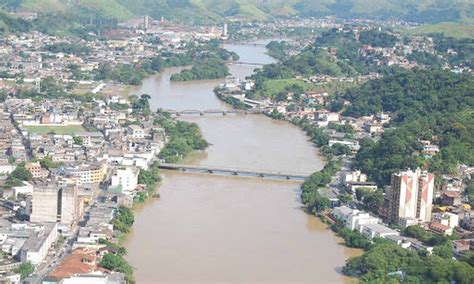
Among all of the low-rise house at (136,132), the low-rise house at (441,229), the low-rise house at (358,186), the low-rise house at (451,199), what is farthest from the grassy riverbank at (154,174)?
the low-rise house at (451,199)

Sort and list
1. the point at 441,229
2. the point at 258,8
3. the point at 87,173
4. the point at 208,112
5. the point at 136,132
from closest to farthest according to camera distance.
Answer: the point at 441,229 → the point at 87,173 → the point at 136,132 → the point at 208,112 → the point at 258,8

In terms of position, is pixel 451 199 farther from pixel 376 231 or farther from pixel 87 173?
pixel 87 173

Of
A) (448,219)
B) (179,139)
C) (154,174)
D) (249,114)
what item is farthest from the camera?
(249,114)

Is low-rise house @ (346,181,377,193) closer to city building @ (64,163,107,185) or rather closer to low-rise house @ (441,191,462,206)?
low-rise house @ (441,191,462,206)

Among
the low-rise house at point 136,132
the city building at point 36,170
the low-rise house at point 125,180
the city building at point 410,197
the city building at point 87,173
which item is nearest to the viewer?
the city building at point 410,197

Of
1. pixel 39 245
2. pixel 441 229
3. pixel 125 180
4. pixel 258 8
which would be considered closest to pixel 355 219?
pixel 441 229

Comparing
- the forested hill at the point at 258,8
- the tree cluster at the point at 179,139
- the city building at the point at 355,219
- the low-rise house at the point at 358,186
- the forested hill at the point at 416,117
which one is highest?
the forested hill at the point at 258,8

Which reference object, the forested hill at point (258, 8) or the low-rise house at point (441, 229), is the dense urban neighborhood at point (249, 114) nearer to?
the low-rise house at point (441, 229)
